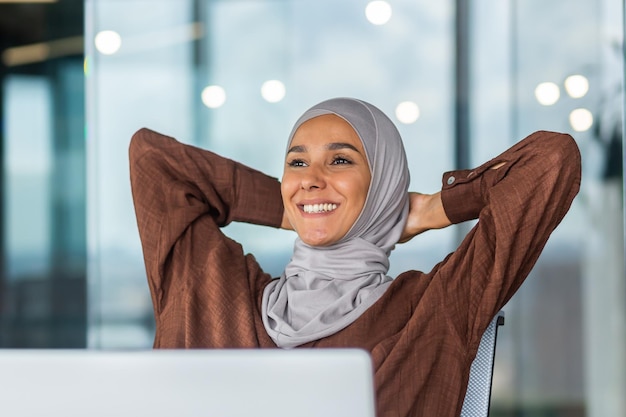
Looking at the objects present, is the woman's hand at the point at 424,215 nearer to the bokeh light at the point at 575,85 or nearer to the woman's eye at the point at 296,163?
the woman's eye at the point at 296,163

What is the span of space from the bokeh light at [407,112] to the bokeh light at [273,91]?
0.48m

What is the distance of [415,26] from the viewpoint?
396cm

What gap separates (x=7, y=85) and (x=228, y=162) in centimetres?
292

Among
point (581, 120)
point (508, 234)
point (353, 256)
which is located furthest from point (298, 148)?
point (581, 120)

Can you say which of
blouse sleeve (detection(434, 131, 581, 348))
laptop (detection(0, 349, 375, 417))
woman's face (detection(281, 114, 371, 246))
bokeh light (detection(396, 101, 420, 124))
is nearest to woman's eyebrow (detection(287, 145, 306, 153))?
woman's face (detection(281, 114, 371, 246))

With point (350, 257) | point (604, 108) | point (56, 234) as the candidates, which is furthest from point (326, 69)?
point (350, 257)

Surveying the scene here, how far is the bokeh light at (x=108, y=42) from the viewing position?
13.6ft

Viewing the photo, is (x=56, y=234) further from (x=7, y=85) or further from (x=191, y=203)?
(x=191, y=203)

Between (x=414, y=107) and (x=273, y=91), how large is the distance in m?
0.58

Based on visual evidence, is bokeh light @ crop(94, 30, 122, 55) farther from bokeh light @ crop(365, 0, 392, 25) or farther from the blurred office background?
bokeh light @ crop(365, 0, 392, 25)

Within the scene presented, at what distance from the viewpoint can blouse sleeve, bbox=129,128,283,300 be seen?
182 cm

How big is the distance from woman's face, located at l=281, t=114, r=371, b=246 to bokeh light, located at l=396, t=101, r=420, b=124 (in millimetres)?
2249

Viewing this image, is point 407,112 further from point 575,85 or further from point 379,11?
point 575,85

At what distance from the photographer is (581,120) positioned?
152 inches
